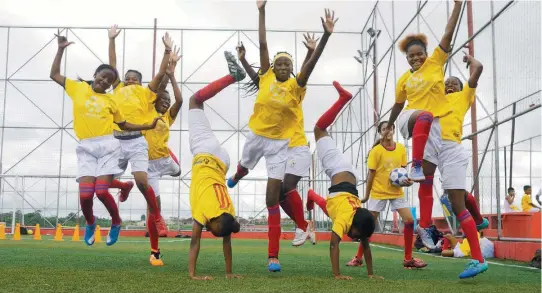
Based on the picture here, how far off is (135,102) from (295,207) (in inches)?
76.4

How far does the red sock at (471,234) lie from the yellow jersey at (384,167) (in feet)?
6.02

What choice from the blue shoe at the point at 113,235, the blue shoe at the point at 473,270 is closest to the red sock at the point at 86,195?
the blue shoe at the point at 113,235

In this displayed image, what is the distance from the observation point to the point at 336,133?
20078 millimetres

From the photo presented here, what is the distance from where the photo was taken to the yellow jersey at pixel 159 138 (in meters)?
6.57

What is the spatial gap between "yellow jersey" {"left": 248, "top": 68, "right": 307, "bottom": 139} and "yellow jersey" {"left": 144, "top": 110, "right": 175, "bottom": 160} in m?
1.69

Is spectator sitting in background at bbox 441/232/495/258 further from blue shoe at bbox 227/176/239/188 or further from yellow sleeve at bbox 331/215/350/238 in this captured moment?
yellow sleeve at bbox 331/215/350/238

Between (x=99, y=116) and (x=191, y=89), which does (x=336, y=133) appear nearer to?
(x=191, y=89)

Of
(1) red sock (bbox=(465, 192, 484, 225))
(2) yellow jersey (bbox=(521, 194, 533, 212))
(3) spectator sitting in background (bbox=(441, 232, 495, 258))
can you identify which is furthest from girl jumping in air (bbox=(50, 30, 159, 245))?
(2) yellow jersey (bbox=(521, 194, 533, 212))

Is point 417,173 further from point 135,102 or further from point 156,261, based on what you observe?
point 135,102

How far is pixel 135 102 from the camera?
5.97 metres

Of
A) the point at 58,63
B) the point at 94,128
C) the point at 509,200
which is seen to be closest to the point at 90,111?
the point at 94,128

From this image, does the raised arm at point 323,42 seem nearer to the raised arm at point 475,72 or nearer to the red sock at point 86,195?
the raised arm at point 475,72

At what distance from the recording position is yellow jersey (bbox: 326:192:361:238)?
436cm

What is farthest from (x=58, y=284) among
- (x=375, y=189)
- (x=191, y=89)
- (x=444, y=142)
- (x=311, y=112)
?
(x=191, y=89)
